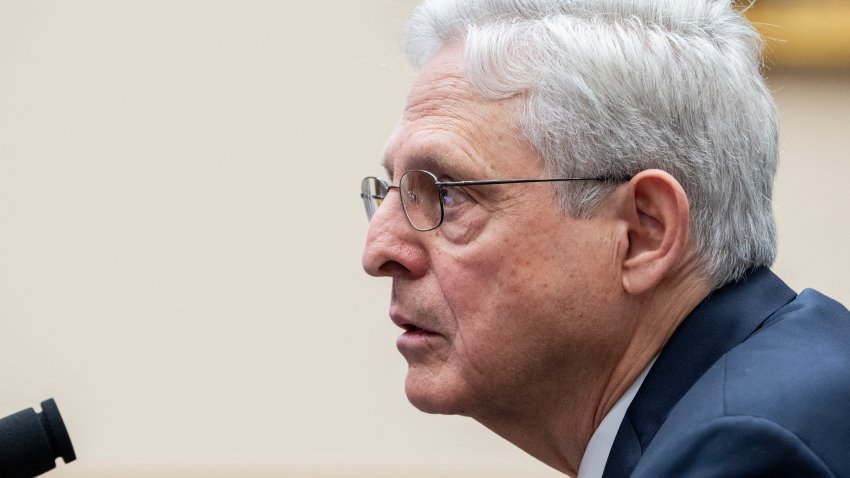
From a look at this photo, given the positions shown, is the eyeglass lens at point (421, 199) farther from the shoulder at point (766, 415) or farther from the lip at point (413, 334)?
the shoulder at point (766, 415)

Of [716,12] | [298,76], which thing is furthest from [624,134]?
[298,76]

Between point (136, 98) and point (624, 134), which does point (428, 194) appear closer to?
point (624, 134)

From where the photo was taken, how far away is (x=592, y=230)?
1694mm

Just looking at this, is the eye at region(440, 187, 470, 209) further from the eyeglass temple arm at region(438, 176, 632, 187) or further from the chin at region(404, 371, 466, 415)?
the chin at region(404, 371, 466, 415)

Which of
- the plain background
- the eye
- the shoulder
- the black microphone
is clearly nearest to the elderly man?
the eye

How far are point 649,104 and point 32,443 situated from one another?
3.45ft

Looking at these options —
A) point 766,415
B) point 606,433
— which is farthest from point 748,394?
point 606,433

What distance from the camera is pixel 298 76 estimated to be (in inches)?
144

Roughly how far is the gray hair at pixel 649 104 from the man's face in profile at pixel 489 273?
0.05 meters

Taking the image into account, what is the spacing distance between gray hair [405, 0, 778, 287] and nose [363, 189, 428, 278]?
259 millimetres

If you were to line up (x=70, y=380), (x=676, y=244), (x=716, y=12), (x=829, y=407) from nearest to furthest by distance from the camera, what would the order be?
(x=829, y=407)
(x=676, y=244)
(x=716, y=12)
(x=70, y=380)

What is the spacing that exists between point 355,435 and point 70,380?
996mm

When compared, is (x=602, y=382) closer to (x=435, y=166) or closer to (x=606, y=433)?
(x=606, y=433)

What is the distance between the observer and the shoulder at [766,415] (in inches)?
49.9
